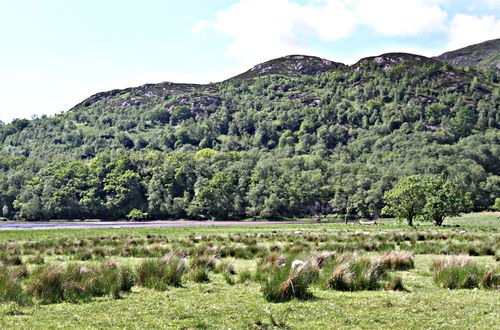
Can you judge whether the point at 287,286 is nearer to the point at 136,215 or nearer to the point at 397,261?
the point at 397,261

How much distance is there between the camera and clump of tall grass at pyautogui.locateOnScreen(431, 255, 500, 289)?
1376 centimetres

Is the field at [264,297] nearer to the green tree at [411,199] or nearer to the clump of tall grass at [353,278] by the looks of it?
the clump of tall grass at [353,278]

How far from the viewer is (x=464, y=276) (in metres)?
14.0

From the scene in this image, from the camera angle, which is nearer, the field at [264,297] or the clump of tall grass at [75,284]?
the field at [264,297]

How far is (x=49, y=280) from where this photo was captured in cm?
1284

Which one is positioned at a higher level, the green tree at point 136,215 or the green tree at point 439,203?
the green tree at point 439,203

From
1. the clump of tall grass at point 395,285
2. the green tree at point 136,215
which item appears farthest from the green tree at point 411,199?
the green tree at point 136,215

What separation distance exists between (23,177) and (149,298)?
150609mm

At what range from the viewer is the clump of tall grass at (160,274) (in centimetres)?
1452

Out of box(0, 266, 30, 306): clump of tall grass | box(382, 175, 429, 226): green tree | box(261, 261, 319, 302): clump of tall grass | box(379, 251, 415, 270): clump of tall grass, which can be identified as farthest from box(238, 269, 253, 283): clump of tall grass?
box(382, 175, 429, 226): green tree

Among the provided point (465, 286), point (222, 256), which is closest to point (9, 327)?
point (465, 286)

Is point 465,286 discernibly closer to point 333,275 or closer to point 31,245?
point 333,275

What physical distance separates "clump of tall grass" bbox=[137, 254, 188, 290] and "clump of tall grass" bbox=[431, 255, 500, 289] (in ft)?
28.6

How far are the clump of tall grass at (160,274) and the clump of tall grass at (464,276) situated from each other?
872cm
